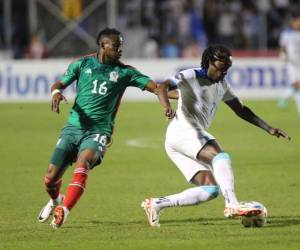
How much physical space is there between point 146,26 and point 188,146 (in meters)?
21.2

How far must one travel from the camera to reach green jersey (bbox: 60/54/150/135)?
31.9 ft

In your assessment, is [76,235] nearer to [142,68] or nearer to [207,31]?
[142,68]

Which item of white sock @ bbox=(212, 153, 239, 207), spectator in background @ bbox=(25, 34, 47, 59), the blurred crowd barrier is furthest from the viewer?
spectator in background @ bbox=(25, 34, 47, 59)

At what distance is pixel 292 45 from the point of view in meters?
23.2

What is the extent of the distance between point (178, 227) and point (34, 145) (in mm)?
8763

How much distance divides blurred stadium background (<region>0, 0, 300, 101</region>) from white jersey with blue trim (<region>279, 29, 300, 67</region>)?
427 cm

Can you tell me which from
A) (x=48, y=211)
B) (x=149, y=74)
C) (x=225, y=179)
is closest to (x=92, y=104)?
(x=48, y=211)

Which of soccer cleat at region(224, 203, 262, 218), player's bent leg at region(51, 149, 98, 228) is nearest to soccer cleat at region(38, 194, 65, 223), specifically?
player's bent leg at region(51, 149, 98, 228)

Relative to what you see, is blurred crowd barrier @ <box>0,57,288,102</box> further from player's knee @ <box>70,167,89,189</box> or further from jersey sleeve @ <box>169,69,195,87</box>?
player's knee @ <box>70,167,89,189</box>

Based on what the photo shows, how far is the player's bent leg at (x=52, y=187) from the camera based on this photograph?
962 cm

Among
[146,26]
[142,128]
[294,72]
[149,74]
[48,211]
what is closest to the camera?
[48,211]

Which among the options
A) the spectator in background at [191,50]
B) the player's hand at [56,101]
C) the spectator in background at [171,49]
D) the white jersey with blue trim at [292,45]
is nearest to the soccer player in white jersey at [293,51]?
the white jersey with blue trim at [292,45]

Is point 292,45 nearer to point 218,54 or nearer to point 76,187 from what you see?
point 218,54

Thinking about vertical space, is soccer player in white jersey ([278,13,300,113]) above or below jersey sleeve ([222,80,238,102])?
below
